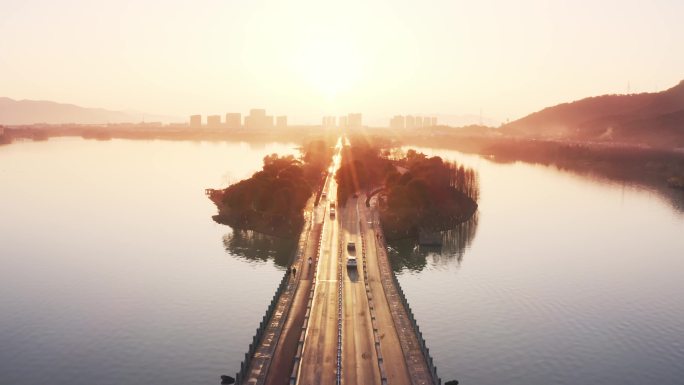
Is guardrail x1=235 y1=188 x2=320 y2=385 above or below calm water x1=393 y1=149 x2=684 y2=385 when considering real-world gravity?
above

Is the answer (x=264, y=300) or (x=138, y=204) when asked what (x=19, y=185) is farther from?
(x=264, y=300)

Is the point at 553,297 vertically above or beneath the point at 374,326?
beneath

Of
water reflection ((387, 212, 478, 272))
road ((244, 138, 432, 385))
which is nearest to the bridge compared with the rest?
road ((244, 138, 432, 385))

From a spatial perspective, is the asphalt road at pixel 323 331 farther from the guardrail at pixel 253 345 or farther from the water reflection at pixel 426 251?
the water reflection at pixel 426 251

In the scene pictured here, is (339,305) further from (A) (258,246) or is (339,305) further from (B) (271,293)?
(A) (258,246)

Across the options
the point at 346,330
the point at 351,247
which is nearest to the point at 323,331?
the point at 346,330

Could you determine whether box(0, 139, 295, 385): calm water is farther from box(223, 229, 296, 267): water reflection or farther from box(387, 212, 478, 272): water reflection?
box(387, 212, 478, 272): water reflection
